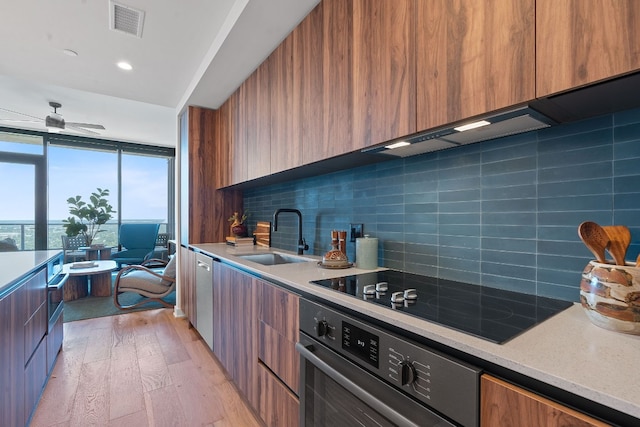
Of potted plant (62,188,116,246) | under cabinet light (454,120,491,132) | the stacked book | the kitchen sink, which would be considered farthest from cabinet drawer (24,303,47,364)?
potted plant (62,188,116,246)

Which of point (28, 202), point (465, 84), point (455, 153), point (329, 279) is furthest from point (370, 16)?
point (28, 202)

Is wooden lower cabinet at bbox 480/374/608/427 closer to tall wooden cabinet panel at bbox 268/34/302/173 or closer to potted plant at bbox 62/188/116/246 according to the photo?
tall wooden cabinet panel at bbox 268/34/302/173

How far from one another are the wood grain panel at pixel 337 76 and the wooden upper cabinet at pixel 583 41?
2.36 feet

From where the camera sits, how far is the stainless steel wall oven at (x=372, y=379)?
27.0 inches

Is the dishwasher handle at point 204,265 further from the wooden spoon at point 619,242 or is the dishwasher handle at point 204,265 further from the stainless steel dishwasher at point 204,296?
the wooden spoon at point 619,242

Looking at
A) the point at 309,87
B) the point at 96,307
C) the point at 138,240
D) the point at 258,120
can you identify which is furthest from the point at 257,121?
the point at 138,240

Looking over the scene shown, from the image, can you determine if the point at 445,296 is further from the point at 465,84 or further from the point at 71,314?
the point at 71,314

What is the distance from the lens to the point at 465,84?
0.93 metres

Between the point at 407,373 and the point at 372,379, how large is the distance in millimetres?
161

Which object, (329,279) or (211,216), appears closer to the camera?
(329,279)

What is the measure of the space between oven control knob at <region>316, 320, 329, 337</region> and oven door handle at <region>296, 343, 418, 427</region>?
0.30 feet

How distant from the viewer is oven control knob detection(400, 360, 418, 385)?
2.53 feet

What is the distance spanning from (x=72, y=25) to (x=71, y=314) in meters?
3.19

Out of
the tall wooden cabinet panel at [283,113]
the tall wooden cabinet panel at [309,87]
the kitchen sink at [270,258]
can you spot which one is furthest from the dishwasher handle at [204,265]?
the tall wooden cabinet panel at [309,87]
